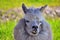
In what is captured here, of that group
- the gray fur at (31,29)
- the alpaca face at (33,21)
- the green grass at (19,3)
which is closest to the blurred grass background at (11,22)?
the green grass at (19,3)

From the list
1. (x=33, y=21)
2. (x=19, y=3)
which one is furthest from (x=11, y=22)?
(x=33, y=21)

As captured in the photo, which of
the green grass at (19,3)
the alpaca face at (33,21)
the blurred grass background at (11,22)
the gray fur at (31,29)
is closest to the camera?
the alpaca face at (33,21)

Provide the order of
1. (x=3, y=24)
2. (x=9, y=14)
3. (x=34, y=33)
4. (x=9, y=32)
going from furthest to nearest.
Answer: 1. (x=9, y=14)
2. (x=3, y=24)
3. (x=9, y=32)
4. (x=34, y=33)

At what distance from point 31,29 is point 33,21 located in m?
0.18

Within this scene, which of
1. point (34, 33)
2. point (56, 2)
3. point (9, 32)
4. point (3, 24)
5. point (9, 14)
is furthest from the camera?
point (56, 2)

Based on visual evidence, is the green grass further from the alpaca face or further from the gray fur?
the alpaca face

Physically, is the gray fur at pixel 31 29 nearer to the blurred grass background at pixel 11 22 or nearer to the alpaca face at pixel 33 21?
the alpaca face at pixel 33 21

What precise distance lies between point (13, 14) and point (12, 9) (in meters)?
0.82

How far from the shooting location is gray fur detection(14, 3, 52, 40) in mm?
7562

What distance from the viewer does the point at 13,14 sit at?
1419 centimetres

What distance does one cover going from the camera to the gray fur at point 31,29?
24.8 feet

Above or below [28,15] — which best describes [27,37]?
below

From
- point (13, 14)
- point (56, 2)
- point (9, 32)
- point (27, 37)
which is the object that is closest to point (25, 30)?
point (27, 37)

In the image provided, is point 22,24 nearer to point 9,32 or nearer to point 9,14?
point 9,32
